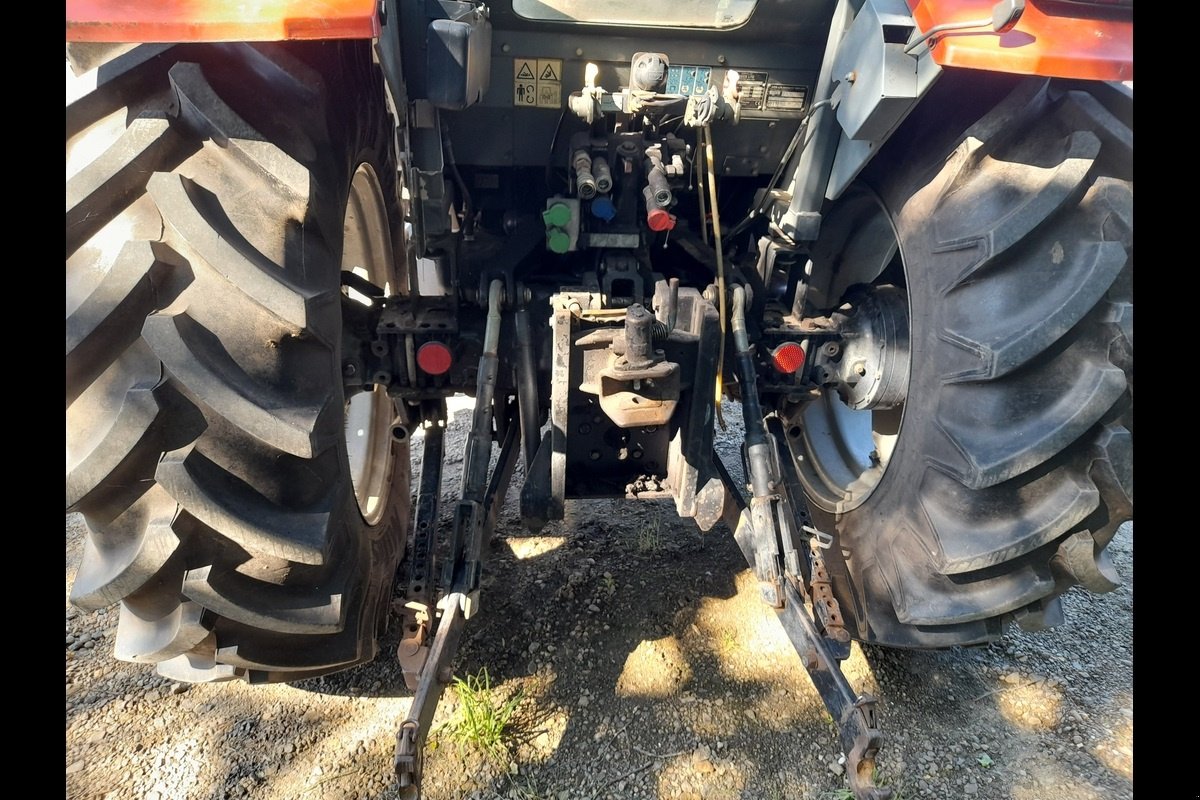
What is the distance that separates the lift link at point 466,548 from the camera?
1362mm

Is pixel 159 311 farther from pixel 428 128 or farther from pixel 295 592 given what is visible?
pixel 428 128

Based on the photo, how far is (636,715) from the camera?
1849 millimetres

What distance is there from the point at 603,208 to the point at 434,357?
0.71 m

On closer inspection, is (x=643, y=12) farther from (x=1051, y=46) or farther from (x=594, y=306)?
(x=1051, y=46)

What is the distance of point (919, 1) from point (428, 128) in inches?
45.6

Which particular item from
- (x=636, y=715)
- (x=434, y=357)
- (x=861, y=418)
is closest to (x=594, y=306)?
(x=434, y=357)

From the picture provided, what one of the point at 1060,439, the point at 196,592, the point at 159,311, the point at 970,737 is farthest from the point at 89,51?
the point at 970,737

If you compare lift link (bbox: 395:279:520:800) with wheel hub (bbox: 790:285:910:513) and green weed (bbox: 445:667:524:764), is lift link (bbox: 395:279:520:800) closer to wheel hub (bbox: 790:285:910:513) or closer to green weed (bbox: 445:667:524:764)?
green weed (bbox: 445:667:524:764)

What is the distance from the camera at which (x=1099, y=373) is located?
1.26 m

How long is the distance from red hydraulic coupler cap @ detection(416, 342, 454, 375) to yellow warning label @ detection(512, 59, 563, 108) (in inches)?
30.4

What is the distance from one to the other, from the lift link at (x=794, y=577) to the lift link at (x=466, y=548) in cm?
71

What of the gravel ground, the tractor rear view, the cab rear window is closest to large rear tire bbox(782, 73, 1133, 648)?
the tractor rear view

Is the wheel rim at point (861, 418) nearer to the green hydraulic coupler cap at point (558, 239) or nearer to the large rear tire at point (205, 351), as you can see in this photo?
the green hydraulic coupler cap at point (558, 239)

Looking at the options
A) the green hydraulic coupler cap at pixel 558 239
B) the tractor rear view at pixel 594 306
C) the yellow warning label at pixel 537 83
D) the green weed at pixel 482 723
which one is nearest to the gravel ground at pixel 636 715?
the green weed at pixel 482 723
